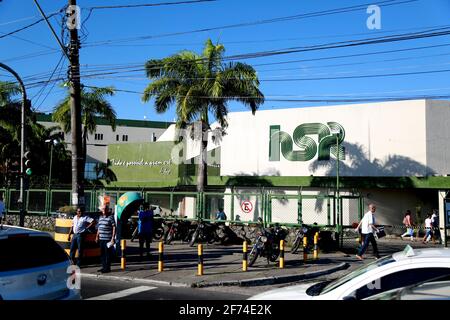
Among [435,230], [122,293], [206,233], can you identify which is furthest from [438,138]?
[122,293]

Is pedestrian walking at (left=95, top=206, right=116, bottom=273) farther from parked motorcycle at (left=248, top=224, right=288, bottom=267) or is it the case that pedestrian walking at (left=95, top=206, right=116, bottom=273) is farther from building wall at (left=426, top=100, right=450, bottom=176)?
building wall at (left=426, top=100, right=450, bottom=176)

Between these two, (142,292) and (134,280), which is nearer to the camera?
(142,292)

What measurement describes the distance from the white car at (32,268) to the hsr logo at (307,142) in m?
23.6

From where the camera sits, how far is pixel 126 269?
43.5 feet

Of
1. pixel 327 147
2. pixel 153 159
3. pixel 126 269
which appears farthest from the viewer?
pixel 153 159

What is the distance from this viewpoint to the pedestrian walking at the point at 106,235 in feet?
41.1

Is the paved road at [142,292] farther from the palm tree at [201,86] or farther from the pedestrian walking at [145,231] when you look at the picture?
the palm tree at [201,86]

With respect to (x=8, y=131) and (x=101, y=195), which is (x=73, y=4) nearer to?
(x=101, y=195)

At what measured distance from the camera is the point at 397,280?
16.1 feet

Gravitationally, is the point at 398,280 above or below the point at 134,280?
above

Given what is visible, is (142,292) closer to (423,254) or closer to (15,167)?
(423,254)

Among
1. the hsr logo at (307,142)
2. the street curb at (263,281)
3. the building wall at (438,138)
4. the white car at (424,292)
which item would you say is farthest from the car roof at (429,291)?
the hsr logo at (307,142)
